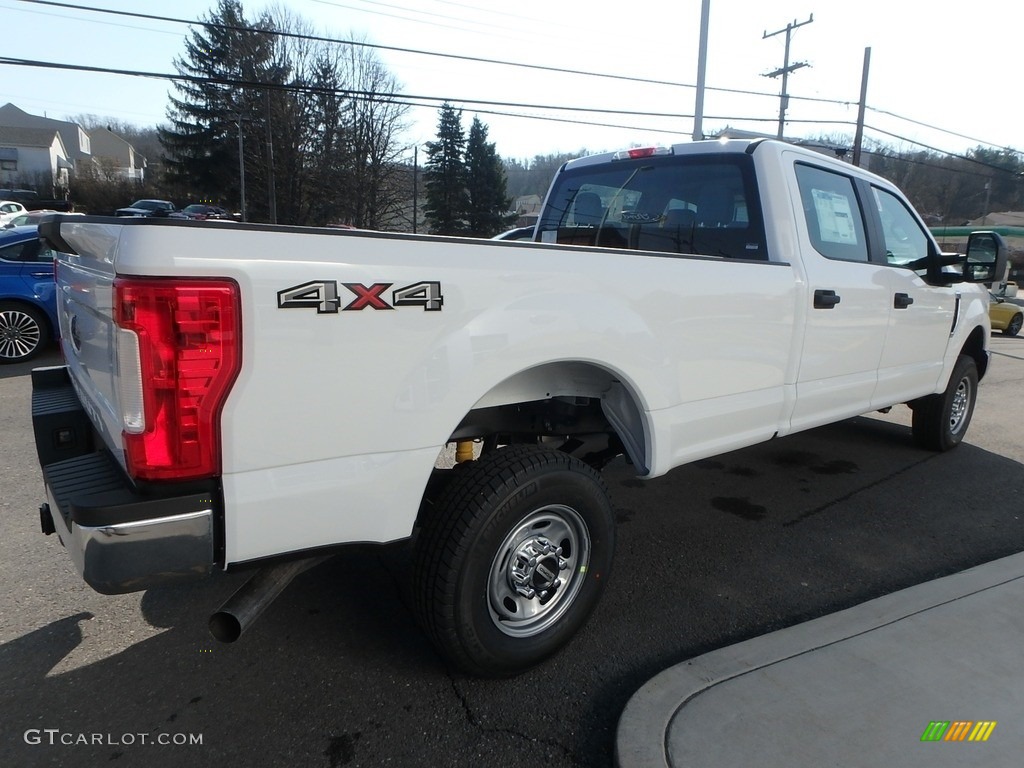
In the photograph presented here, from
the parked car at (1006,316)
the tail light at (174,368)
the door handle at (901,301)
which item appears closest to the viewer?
the tail light at (174,368)

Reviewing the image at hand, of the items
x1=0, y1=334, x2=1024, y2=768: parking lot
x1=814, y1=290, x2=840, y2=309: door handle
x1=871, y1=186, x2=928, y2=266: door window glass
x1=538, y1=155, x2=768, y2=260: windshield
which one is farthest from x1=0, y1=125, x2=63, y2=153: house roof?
x1=814, y1=290, x2=840, y2=309: door handle

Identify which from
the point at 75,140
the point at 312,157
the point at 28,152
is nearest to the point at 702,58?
the point at 312,157

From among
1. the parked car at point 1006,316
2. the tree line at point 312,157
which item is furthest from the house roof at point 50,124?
the parked car at point 1006,316

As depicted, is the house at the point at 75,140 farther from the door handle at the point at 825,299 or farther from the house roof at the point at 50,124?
the door handle at the point at 825,299

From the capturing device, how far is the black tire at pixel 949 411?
555 centimetres

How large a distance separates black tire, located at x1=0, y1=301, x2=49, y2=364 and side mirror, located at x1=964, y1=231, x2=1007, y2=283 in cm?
991

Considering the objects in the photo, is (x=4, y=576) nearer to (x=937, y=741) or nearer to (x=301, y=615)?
(x=301, y=615)

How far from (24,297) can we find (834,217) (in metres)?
9.14

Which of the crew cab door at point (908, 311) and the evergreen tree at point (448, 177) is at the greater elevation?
the evergreen tree at point (448, 177)

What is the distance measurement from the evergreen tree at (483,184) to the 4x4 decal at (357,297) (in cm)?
4737

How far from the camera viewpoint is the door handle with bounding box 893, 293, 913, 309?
14.2 ft

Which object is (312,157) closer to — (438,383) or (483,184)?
(483,184)

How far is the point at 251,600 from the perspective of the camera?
2.13 meters

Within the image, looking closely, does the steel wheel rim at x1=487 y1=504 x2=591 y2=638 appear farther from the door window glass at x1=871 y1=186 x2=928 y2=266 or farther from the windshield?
the door window glass at x1=871 y1=186 x2=928 y2=266
